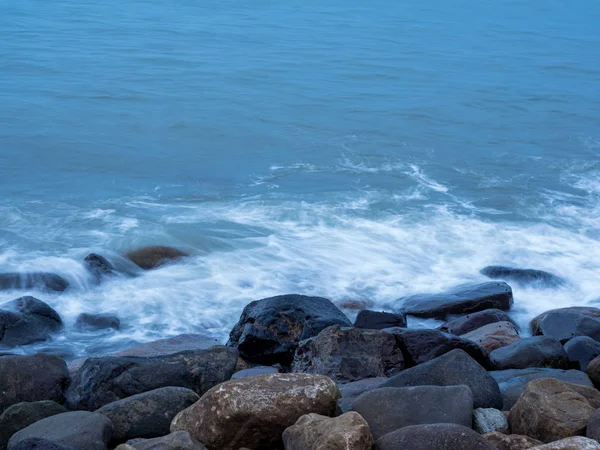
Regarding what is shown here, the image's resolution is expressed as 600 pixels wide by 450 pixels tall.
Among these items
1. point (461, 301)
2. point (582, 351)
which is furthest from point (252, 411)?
point (461, 301)

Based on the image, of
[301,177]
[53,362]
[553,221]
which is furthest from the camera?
[301,177]

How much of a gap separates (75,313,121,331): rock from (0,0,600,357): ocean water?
0.17 metres

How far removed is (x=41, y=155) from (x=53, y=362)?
12.5 metres

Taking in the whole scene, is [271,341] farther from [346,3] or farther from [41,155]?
[346,3]

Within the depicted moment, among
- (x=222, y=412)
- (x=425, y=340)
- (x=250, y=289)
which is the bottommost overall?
(x=250, y=289)

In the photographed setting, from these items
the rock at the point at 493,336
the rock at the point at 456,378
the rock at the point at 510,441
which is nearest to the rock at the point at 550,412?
the rock at the point at 510,441

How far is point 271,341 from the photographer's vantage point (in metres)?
8.88

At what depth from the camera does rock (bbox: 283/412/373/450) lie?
497 centimetres

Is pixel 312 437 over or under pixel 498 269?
over

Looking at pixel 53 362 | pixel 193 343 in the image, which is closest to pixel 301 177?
pixel 193 343

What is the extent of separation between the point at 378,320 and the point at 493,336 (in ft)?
4.73

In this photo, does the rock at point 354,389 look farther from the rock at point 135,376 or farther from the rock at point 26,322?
Result: the rock at point 26,322

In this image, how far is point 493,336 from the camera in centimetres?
932

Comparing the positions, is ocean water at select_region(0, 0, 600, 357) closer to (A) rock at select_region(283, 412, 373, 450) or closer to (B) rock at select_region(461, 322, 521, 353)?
(B) rock at select_region(461, 322, 521, 353)
